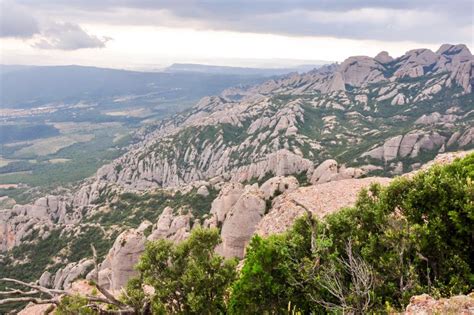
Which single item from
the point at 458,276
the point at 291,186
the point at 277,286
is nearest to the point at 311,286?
the point at 277,286

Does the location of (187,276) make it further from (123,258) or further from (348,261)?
(123,258)

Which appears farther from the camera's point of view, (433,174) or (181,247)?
(181,247)

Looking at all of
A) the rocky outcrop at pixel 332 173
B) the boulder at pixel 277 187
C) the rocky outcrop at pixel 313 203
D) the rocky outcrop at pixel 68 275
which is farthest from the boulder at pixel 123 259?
the rocky outcrop at pixel 332 173

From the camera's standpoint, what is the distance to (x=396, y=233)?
85.3 feet

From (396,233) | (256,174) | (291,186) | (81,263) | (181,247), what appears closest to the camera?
(396,233)

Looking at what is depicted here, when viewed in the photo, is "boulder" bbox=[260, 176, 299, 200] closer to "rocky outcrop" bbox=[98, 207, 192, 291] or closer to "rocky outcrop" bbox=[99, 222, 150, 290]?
"rocky outcrop" bbox=[98, 207, 192, 291]

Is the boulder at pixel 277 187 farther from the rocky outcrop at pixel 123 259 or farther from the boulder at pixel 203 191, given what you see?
the boulder at pixel 203 191

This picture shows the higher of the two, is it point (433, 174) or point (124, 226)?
point (433, 174)

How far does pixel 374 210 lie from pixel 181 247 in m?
17.0

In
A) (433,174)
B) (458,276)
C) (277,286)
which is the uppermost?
(433,174)

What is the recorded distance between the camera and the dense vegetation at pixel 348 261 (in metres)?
24.4

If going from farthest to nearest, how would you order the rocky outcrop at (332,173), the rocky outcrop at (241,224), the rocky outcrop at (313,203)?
1. the rocky outcrop at (332,173)
2. the rocky outcrop at (241,224)
3. the rocky outcrop at (313,203)

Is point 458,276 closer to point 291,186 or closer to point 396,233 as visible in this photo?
point 396,233

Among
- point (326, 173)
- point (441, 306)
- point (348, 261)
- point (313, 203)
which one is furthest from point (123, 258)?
point (441, 306)
